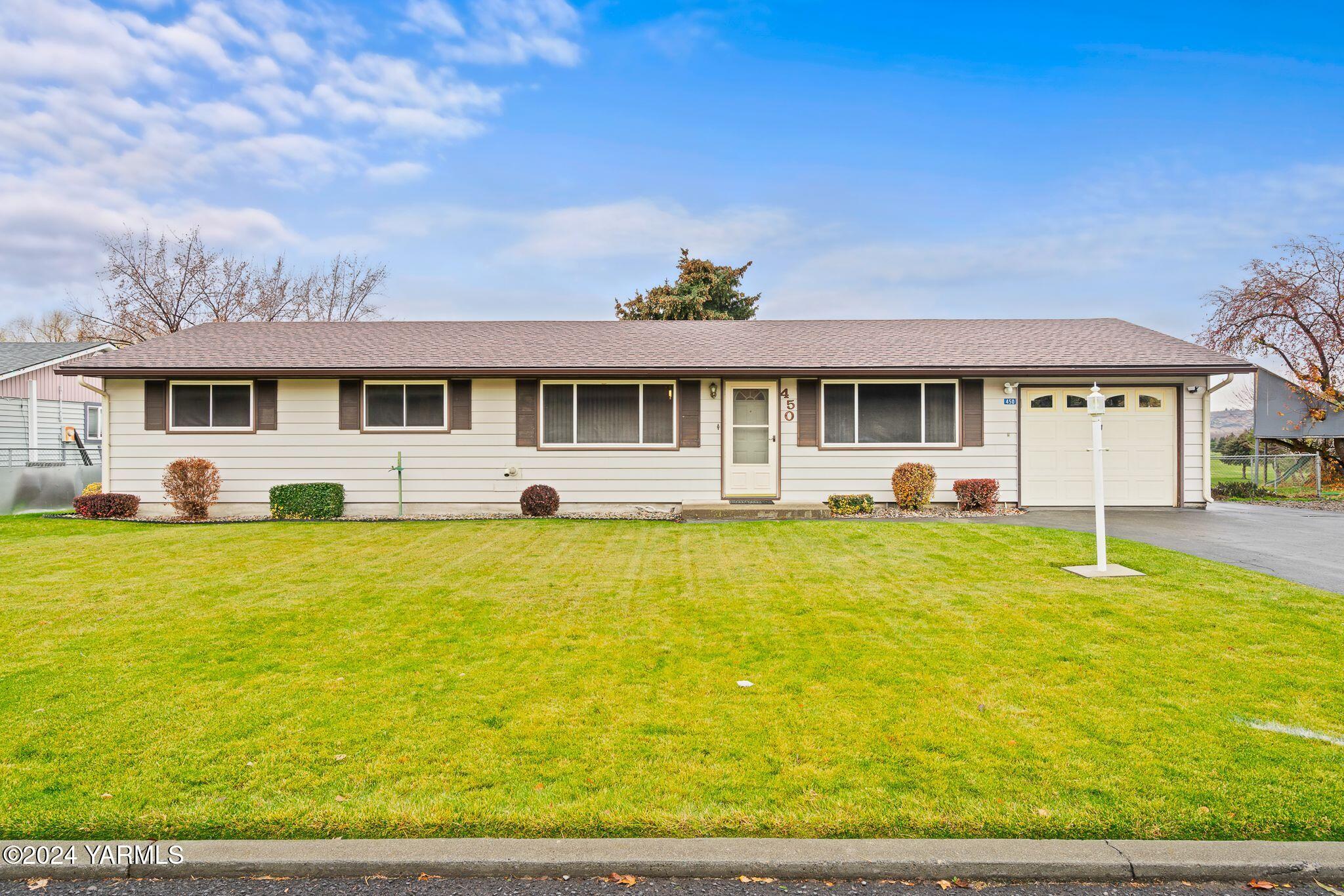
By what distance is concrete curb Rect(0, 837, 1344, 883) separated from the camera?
2445 mm

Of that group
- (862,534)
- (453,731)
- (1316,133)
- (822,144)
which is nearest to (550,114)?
(822,144)

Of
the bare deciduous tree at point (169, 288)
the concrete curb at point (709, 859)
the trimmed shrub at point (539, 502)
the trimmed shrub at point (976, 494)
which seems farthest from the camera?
the bare deciduous tree at point (169, 288)

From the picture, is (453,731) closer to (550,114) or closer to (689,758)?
(689,758)

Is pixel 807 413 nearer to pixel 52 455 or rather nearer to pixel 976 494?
pixel 976 494

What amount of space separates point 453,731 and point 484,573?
13.4ft

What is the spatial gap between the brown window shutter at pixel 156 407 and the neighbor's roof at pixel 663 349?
447mm

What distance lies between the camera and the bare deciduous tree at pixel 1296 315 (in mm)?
17578

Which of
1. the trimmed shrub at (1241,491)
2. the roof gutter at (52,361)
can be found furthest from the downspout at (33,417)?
the trimmed shrub at (1241,491)

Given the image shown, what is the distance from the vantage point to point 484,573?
294 inches

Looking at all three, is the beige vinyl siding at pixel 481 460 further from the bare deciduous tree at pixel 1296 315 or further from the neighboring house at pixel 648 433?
the bare deciduous tree at pixel 1296 315

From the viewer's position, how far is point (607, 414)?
41.2 ft

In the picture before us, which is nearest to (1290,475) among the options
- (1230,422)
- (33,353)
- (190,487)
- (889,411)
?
(889,411)

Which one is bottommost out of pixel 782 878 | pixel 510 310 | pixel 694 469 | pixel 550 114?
pixel 782 878

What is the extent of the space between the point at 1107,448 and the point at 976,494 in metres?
2.95
